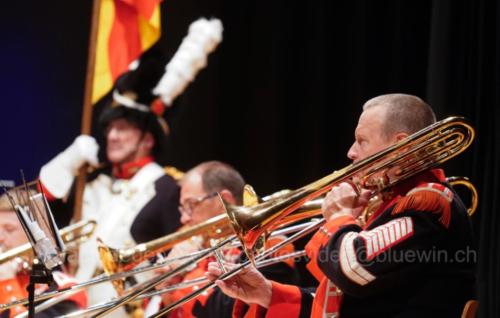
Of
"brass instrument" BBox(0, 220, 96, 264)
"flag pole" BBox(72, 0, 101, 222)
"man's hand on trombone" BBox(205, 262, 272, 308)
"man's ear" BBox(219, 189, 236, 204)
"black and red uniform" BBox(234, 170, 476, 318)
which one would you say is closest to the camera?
"black and red uniform" BBox(234, 170, 476, 318)

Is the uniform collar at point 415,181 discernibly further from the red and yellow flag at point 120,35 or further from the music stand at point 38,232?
the red and yellow flag at point 120,35

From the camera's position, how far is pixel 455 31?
3.54 metres

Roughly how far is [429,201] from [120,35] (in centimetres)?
364

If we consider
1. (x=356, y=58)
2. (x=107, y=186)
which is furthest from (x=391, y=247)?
(x=107, y=186)

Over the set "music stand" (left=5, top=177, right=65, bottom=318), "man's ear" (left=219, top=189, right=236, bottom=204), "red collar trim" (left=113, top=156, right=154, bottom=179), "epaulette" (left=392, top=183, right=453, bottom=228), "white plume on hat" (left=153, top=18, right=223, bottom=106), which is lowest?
"red collar trim" (left=113, top=156, right=154, bottom=179)

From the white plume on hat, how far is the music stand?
2.59m

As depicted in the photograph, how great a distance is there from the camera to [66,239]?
12.1 ft

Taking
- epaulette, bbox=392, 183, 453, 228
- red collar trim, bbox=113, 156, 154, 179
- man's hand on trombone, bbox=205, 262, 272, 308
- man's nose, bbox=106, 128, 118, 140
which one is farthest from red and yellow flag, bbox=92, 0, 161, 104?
epaulette, bbox=392, 183, 453, 228

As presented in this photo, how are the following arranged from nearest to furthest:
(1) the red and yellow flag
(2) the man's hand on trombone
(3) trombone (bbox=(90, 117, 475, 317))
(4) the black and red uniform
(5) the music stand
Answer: (4) the black and red uniform → (3) trombone (bbox=(90, 117, 475, 317)) → (5) the music stand → (2) the man's hand on trombone → (1) the red and yellow flag

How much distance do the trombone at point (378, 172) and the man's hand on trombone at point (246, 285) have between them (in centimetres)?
25

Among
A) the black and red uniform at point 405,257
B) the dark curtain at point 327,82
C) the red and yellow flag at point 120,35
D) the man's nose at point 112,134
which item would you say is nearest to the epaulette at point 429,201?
the black and red uniform at point 405,257

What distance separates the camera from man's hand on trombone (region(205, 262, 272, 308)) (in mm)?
2617

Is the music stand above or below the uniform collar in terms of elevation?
below

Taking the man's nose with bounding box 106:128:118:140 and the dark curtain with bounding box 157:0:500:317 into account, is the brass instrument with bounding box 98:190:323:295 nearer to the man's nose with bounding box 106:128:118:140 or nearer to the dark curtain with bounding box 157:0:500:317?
the dark curtain with bounding box 157:0:500:317
